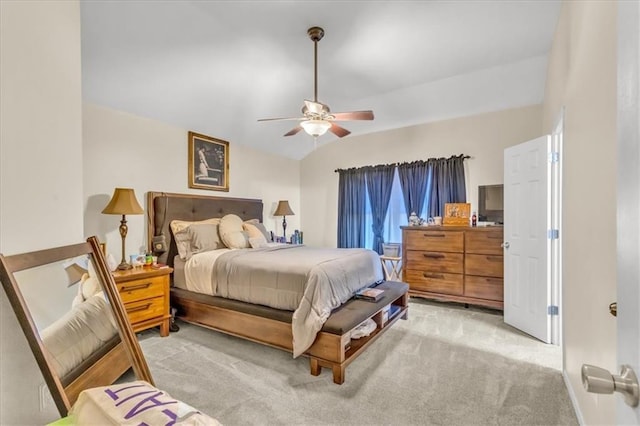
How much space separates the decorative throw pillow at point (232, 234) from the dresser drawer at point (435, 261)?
225 centimetres

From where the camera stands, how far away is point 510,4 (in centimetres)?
236

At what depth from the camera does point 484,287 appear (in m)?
3.67

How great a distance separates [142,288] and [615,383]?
322cm

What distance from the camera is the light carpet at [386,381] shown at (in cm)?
183

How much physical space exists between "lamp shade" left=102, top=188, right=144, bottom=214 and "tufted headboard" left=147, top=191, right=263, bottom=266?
525 millimetres

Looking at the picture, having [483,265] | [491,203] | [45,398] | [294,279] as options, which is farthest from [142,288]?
[491,203]

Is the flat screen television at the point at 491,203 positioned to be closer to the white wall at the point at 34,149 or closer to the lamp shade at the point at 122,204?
the lamp shade at the point at 122,204

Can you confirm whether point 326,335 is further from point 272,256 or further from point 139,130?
point 139,130

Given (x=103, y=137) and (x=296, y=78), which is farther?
(x=296, y=78)

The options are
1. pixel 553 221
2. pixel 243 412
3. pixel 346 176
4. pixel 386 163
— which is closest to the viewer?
pixel 243 412

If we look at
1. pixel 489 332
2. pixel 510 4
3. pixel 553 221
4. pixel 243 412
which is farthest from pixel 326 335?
pixel 510 4

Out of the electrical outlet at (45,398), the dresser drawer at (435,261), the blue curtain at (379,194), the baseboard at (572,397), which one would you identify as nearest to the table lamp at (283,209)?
the blue curtain at (379,194)

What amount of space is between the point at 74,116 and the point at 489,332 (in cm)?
381

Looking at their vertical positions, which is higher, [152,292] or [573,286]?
[573,286]
